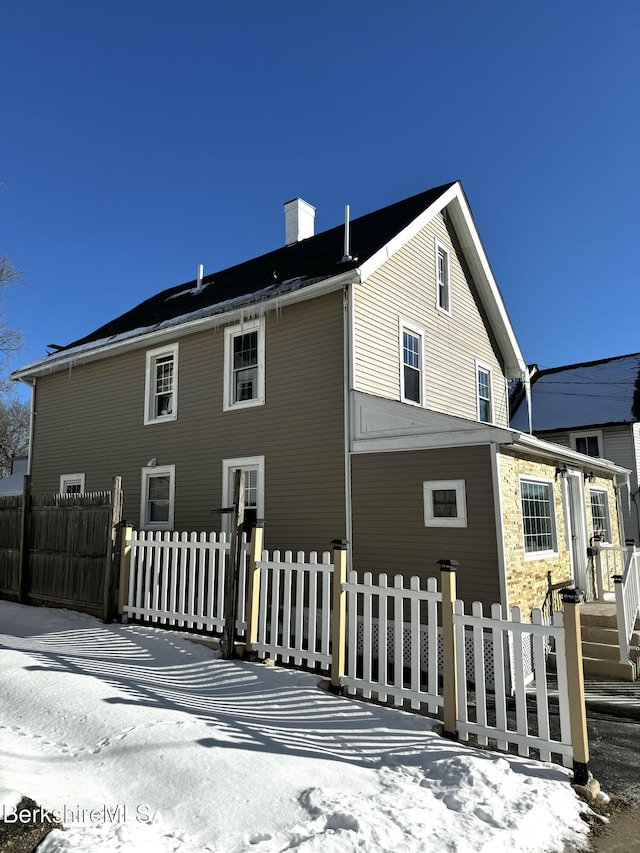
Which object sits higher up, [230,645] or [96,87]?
[96,87]

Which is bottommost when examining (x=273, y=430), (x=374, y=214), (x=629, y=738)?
(x=629, y=738)

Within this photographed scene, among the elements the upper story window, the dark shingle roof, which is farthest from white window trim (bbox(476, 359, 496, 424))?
the upper story window

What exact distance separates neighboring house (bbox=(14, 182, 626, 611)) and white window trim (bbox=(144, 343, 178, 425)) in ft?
0.15

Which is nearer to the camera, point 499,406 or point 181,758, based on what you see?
point 181,758

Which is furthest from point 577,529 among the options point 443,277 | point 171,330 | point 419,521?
point 171,330

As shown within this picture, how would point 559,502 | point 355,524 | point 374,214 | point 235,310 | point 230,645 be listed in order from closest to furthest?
point 230,645
point 355,524
point 559,502
point 235,310
point 374,214

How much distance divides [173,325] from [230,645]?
7.73 meters

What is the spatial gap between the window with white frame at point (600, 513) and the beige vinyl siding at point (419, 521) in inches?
245

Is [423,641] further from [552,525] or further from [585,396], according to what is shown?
[585,396]

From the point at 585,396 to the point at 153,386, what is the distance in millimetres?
19412

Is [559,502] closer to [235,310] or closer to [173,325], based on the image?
[235,310]

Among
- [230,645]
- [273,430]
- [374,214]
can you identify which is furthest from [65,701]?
[374,214]

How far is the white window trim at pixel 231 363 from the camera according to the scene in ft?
36.2

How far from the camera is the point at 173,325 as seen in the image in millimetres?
12164
